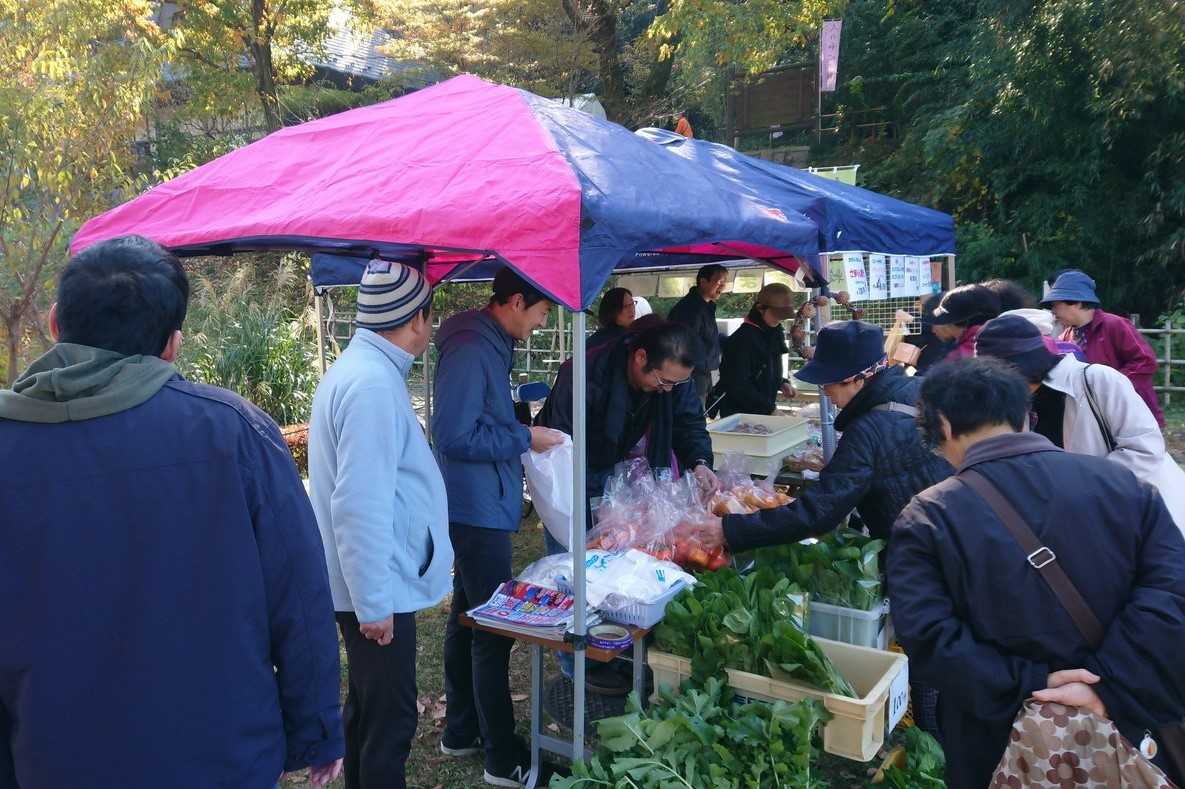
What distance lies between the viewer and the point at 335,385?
2281 millimetres

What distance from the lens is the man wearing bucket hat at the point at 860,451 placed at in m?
2.79

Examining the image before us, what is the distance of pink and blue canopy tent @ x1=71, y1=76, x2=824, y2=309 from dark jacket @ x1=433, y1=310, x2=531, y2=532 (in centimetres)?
32

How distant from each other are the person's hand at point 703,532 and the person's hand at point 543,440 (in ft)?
1.93

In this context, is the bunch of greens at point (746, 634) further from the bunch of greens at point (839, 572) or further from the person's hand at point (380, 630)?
the person's hand at point (380, 630)

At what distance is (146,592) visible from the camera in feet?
4.70

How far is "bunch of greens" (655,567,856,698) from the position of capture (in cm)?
235

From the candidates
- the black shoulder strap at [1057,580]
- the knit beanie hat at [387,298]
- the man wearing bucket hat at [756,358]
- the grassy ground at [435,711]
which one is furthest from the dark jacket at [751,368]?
the black shoulder strap at [1057,580]

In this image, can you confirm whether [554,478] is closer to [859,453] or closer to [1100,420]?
[859,453]

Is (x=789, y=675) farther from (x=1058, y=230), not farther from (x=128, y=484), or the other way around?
(x=1058, y=230)

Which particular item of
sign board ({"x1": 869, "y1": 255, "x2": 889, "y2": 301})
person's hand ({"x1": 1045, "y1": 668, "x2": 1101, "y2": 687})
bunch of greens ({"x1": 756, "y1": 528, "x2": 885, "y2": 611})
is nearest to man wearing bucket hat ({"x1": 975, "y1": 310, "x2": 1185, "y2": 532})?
bunch of greens ({"x1": 756, "y1": 528, "x2": 885, "y2": 611})

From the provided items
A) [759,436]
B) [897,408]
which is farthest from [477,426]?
[759,436]

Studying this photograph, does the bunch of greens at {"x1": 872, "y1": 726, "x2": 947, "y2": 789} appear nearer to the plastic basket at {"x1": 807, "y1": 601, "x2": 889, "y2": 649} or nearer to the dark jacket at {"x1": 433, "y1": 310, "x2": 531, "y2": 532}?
the plastic basket at {"x1": 807, "y1": 601, "x2": 889, "y2": 649}

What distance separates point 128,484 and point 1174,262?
14.3m

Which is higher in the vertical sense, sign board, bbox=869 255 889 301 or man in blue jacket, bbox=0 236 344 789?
sign board, bbox=869 255 889 301
